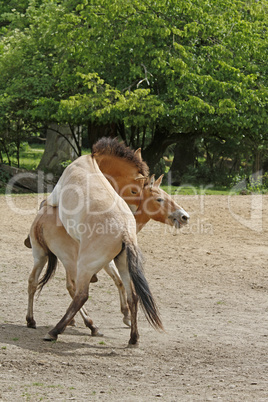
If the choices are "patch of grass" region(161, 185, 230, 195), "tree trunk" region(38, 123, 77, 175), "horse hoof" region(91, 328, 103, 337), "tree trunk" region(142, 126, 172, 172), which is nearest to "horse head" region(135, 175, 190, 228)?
"horse hoof" region(91, 328, 103, 337)

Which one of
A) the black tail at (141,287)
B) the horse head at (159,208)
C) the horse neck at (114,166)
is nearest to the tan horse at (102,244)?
the black tail at (141,287)

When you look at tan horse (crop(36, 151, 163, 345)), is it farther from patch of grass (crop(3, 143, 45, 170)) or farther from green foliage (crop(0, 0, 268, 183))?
patch of grass (crop(3, 143, 45, 170))

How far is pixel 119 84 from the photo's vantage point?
17969 millimetres

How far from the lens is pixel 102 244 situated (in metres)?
5.77

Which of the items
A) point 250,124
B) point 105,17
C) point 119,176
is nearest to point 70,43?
point 105,17

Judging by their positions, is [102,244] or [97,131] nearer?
[102,244]

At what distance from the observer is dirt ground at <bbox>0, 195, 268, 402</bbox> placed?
4.74m

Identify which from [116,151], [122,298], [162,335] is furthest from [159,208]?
[162,335]

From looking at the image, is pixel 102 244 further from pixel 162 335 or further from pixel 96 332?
pixel 162 335

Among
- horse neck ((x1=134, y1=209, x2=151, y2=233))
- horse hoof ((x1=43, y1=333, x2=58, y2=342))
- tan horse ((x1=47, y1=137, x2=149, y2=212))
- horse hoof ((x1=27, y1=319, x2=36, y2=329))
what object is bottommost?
horse hoof ((x1=27, y1=319, x2=36, y2=329))

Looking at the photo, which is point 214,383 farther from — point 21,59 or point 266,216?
point 21,59

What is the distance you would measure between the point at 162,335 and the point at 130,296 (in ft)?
3.23

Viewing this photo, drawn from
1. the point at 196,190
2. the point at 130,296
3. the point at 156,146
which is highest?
the point at 156,146

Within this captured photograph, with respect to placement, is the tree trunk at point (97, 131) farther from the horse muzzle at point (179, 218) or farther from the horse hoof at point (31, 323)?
the horse hoof at point (31, 323)
